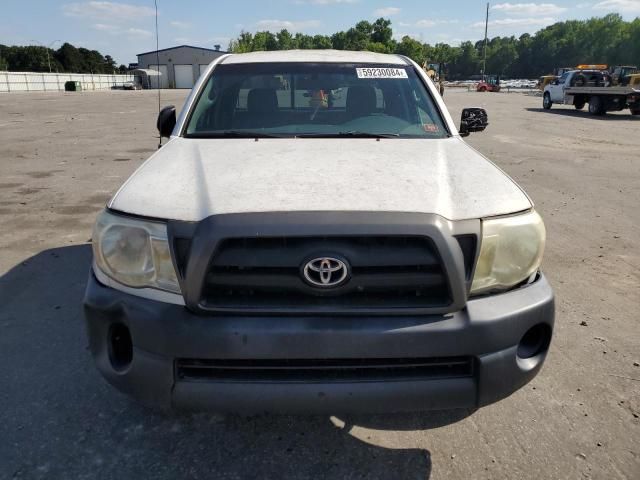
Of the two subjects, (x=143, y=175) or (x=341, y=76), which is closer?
(x=143, y=175)

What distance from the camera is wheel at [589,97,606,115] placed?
943 inches

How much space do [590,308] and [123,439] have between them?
11.1ft

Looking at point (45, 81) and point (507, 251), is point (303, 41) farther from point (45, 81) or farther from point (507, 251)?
point (507, 251)

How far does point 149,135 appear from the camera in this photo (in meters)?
15.4

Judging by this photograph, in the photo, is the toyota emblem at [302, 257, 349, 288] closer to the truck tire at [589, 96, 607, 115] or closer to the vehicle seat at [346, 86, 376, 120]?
the vehicle seat at [346, 86, 376, 120]

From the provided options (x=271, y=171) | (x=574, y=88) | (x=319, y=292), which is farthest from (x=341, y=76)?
(x=574, y=88)

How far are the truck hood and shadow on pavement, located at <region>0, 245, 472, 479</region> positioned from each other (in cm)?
111

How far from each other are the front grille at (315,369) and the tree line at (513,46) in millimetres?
84036

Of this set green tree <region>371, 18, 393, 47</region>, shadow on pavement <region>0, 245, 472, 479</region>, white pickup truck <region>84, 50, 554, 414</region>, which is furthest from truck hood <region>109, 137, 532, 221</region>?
green tree <region>371, 18, 393, 47</region>

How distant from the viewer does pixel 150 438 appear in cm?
253

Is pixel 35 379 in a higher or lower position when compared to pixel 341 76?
lower

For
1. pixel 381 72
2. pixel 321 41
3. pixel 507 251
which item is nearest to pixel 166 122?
pixel 381 72

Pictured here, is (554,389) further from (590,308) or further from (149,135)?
(149,135)

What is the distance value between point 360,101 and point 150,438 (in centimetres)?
247
